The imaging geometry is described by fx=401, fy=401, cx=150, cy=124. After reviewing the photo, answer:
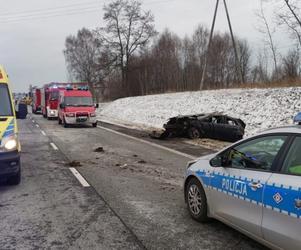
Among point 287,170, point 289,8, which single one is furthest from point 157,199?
point 289,8

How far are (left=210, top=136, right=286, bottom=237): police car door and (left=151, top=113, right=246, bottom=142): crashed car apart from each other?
462 inches

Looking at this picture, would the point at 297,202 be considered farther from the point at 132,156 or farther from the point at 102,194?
the point at 132,156

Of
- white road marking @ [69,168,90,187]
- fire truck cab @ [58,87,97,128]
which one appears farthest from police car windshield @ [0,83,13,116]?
fire truck cab @ [58,87,97,128]

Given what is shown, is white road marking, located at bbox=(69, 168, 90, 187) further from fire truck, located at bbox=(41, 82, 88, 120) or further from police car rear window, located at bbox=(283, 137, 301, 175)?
fire truck, located at bbox=(41, 82, 88, 120)

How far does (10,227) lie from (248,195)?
3.26m

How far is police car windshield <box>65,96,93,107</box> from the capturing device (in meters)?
25.7

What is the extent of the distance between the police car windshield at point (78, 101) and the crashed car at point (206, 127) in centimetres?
925

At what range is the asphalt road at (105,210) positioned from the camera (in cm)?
498

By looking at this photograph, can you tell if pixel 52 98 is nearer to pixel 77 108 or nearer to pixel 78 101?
pixel 78 101

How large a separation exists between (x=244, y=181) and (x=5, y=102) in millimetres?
5976

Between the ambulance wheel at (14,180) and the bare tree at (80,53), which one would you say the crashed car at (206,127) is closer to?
the ambulance wheel at (14,180)

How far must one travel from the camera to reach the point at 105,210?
636 cm

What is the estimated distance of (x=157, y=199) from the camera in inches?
279

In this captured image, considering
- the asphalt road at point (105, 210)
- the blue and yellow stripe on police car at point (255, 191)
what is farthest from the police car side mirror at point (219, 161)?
the asphalt road at point (105, 210)
